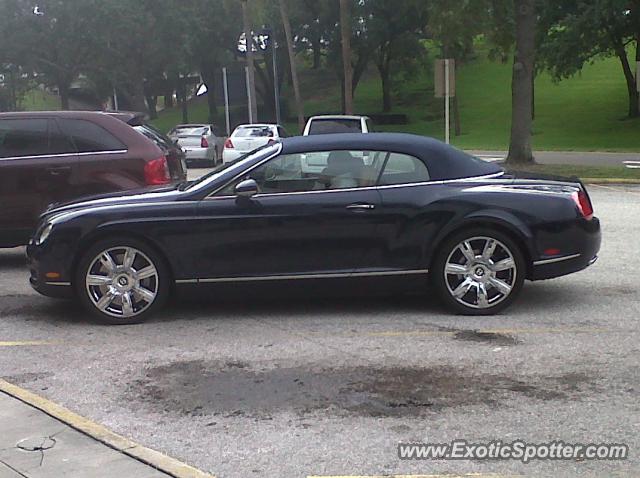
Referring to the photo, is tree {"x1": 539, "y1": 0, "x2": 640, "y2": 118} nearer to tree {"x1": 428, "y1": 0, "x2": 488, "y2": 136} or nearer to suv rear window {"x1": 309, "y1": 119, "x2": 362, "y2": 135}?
tree {"x1": 428, "y1": 0, "x2": 488, "y2": 136}

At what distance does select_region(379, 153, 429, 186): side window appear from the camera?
6.84 metres

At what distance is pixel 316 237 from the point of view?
6.70 meters

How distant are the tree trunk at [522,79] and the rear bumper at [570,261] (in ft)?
51.2

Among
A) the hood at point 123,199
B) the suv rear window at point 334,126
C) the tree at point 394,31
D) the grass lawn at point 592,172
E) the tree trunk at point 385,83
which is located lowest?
the grass lawn at point 592,172

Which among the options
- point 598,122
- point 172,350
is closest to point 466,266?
point 172,350

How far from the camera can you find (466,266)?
22.1 feet

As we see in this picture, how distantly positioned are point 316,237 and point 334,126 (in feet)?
36.4

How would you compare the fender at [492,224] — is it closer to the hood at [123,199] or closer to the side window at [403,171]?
the side window at [403,171]

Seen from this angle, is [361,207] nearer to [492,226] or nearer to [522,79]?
[492,226]

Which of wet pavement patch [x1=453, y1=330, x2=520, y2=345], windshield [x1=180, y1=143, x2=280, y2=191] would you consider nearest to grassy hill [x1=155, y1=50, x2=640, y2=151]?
windshield [x1=180, y1=143, x2=280, y2=191]

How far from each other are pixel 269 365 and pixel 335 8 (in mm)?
45308

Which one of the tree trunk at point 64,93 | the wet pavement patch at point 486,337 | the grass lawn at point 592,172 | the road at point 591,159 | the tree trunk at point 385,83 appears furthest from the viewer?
the tree trunk at point 385,83

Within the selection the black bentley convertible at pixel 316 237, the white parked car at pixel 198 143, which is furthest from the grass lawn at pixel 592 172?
the black bentley convertible at pixel 316 237

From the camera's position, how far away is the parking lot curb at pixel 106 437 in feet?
13.1
